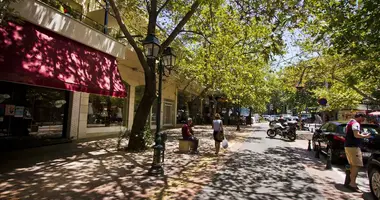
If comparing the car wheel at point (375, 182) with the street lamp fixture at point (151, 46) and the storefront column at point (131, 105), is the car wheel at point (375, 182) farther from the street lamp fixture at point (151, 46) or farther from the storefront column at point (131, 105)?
the storefront column at point (131, 105)

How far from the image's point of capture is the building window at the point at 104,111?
14.2 meters

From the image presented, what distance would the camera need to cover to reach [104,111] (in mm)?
15438

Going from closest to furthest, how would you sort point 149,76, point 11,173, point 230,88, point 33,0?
point 11,173, point 33,0, point 149,76, point 230,88

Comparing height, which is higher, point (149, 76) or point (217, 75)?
point (217, 75)

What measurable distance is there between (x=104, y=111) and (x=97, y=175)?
29.9ft

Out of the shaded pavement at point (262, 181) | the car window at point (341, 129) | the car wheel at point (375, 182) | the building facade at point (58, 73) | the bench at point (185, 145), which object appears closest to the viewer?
the car wheel at point (375, 182)

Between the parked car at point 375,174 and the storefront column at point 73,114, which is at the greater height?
the storefront column at point 73,114

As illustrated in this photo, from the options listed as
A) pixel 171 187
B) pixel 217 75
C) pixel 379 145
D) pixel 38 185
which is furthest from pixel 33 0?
pixel 379 145

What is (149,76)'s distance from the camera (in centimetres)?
1027

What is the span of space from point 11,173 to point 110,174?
7.44 feet

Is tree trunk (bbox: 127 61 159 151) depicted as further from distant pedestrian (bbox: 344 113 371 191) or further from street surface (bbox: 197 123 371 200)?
distant pedestrian (bbox: 344 113 371 191)

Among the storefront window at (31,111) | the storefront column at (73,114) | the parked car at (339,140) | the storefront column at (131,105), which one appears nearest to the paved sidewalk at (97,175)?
the storefront window at (31,111)

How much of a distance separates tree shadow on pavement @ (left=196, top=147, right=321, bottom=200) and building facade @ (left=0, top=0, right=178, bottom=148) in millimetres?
4879

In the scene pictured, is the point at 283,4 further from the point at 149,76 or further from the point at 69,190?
the point at 69,190
